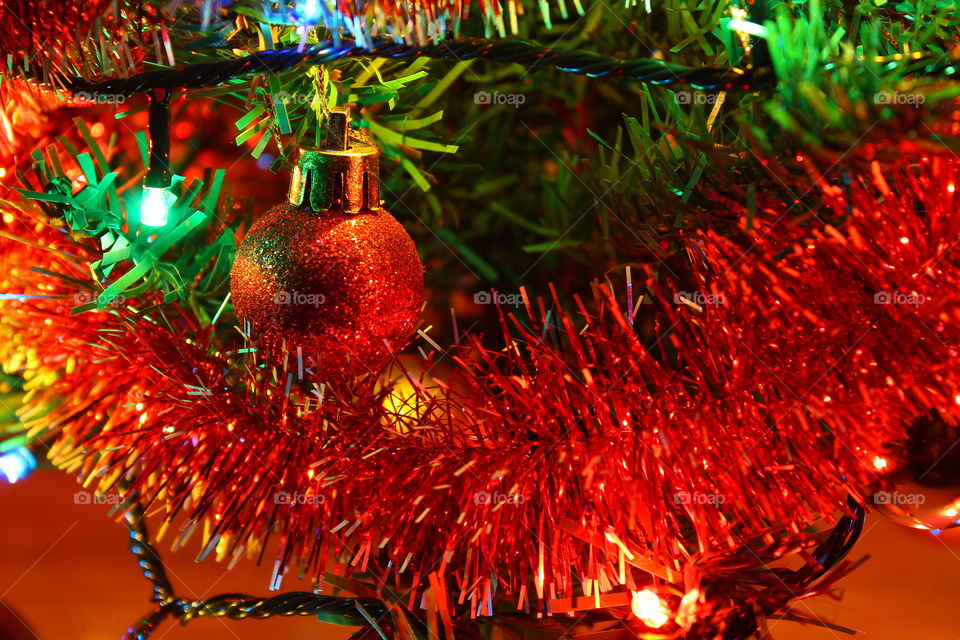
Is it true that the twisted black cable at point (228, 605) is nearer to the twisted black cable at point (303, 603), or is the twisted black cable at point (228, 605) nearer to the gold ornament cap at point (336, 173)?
the twisted black cable at point (303, 603)

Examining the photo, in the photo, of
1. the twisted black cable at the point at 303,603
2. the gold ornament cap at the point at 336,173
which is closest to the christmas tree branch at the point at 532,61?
the gold ornament cap at the point at 336,173

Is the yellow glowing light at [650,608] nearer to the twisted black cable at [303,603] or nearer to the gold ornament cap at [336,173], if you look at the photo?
the twisted black cable at [303,603]

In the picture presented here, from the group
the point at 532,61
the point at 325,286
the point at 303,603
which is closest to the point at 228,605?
→ the point at 303,603

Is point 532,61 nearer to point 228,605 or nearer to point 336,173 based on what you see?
point 336,173

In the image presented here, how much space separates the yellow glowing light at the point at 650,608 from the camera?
31 cm

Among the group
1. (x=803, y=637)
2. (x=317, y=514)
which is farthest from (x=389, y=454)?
(x=803, y=637)

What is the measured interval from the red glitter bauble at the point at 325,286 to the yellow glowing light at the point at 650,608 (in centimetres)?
13

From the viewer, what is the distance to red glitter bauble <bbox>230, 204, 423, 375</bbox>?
299 mm

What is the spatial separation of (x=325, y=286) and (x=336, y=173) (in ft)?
0.14

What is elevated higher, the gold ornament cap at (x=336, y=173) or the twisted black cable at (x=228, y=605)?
the gold ornament cap at (x=336, y=173)

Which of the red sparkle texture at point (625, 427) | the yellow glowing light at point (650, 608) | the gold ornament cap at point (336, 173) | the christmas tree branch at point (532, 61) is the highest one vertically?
the christmas tree branch at point (532, 61)

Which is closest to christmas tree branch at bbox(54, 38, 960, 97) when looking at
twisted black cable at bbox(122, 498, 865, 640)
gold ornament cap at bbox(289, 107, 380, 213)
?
gold ornament cap at bbox(289, 107, 380, 213)

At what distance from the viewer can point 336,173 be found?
30cm

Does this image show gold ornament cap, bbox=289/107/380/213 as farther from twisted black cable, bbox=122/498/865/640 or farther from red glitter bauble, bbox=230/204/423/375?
twisted black cable, bbox=122/498/865/640
